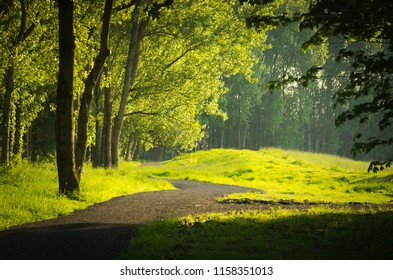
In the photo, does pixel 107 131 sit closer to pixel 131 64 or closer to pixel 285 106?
pixel 131 64

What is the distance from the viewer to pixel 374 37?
10719mm

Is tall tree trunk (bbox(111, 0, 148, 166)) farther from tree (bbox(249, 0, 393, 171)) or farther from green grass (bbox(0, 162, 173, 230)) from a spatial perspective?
tree (bbox(249, 0, 393, 171))

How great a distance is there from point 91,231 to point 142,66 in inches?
868

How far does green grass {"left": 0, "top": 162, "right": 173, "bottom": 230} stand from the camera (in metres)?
11.8

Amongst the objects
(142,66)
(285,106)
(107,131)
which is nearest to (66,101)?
(107,131)

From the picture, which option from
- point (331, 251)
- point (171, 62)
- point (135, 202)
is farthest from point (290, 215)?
point (171, 62)

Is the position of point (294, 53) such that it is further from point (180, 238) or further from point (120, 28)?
point (180, 238)

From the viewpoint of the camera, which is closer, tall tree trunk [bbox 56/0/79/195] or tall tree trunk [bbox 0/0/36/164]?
tall tree trunk [bbox 56/0/79/195]

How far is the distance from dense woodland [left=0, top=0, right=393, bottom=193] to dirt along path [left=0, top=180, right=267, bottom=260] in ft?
9.02

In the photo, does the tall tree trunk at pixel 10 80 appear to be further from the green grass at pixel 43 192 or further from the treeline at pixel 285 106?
the treeline at pixel 285 106

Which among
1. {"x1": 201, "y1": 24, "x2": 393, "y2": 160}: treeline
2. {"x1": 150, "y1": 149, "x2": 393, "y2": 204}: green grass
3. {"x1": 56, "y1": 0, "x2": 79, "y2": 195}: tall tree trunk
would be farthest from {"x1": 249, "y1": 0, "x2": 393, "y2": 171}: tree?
{"x1": 201, "y1": 24, "x2": 393, "y2": 160}: treeline

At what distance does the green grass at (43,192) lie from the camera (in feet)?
38.8

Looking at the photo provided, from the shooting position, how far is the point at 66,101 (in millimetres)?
14641

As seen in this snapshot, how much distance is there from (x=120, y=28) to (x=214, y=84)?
7399mm
